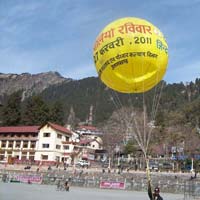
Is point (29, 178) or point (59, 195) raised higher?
point (29, 178)

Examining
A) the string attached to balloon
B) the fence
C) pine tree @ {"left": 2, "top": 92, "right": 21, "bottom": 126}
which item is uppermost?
pine tree @ {"left": 2, "top": 92, "right": 21, "bottom": 126}

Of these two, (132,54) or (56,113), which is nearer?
(132,54)

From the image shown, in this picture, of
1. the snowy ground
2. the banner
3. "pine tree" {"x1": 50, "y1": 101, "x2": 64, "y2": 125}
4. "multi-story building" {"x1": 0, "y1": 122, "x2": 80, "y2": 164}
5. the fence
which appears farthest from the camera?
"pine tree" {"x1": 50, "y1": 101, "x2": 64, "y2": 125}

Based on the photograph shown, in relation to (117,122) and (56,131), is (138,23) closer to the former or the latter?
(56,131)

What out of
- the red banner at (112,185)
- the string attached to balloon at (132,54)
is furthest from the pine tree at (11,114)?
the string attached to balloon at (132,54)

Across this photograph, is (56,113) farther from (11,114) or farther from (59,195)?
(59,195)

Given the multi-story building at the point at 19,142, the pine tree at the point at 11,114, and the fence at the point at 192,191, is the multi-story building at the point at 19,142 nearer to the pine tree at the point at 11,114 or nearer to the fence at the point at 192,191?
the pine tree at the point at 11,114

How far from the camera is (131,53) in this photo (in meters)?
14.9

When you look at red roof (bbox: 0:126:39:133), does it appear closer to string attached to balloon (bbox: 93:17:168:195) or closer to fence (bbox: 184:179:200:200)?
fence (bbox: 184:179:200:200)

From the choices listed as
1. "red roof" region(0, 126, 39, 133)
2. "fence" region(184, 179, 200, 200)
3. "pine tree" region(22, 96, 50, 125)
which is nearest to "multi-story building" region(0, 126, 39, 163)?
"red roof" region(0, 126, 39, 133)

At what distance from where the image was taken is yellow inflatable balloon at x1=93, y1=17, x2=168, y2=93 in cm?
1488

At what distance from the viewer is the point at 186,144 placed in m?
88.2

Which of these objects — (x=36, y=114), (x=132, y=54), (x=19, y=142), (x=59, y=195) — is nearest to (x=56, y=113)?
(x=36, y=114)

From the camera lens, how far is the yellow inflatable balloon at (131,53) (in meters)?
14.9
